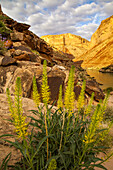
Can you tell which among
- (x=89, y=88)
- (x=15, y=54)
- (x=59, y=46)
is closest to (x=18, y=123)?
(x=15, y=54)

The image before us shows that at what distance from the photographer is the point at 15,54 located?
6836 mm

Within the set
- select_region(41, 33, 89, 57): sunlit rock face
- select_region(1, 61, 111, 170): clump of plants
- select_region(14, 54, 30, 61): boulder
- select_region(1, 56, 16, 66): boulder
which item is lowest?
select_region(1, 61, 111, 170): clump of plants

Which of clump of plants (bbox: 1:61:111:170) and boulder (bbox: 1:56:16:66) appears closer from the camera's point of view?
clump of plants (bbox: 1:61:111:170)

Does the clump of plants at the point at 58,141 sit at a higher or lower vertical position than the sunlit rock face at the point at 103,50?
lower

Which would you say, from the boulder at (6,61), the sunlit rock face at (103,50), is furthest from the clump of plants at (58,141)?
the sunlit rock face at (103,50)

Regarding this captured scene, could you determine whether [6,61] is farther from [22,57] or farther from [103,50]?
[103,50]

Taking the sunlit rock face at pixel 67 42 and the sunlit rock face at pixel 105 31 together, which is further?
the sunlit rock face at pixel 67 42

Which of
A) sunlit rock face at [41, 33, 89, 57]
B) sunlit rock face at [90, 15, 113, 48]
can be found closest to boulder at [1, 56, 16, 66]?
sunlit rock face at [90, 15, 113, 48]

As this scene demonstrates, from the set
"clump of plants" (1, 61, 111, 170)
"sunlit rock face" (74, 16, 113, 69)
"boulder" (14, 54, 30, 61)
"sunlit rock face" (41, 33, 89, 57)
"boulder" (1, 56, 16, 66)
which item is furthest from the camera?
"sunlit rock face" (41, 33, 89, 57)

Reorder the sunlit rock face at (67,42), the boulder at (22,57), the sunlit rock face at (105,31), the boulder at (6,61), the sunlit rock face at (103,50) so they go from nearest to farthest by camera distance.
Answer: the boulder at (6,61), the boulder at (22,57), the sunlit rock face at (103,50), the sunlit rock face at (105,31), the sunlit rock face at (67,42)

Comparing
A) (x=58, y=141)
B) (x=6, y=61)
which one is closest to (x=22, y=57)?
(x=6, y=61)

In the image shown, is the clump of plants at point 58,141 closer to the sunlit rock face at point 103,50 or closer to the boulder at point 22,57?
the boulder at point 22,57

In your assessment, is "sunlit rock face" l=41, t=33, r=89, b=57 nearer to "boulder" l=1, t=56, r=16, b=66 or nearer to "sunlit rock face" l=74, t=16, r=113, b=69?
"sunlit rock face" l=74, t=16, r=113, b=69

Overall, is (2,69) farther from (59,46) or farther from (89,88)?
(59,46)
